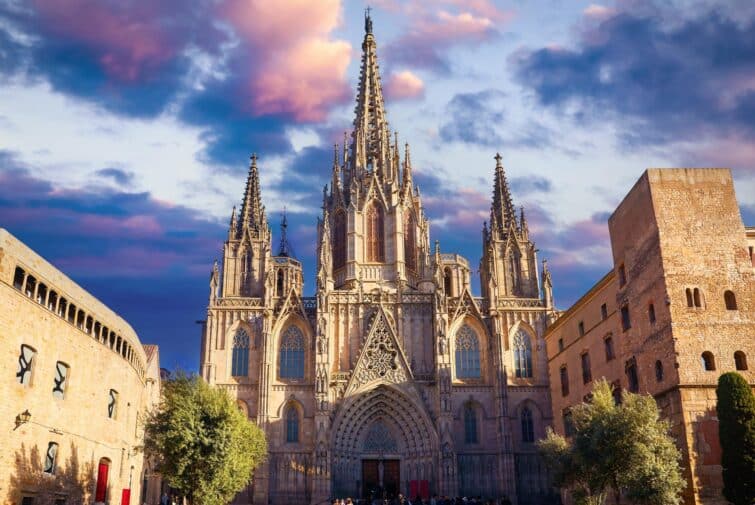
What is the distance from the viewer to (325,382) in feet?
155

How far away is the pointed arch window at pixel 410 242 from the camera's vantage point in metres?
55.4

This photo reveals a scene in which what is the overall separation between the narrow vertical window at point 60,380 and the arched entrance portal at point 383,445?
21.6 meters

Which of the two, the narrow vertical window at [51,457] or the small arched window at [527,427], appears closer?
the narrow vertical window at [51,457]

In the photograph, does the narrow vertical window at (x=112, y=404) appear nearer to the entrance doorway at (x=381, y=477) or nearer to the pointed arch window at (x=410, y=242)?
the entrance doorway at (x=381, y=477)

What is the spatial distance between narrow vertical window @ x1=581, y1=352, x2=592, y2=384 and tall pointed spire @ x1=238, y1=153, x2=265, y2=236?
2630cm

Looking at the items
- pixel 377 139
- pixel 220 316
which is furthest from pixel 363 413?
pixel 377 139

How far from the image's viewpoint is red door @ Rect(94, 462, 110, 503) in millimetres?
32125

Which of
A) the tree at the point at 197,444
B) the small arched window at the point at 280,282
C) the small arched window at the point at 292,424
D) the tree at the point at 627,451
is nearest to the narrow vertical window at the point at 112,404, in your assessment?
the tree at the point at 197,444

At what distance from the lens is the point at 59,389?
27.8 m

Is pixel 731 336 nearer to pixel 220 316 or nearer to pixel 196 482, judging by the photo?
pixel 196 482

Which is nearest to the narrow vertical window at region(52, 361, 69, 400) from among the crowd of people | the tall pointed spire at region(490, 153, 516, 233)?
the crowd of people

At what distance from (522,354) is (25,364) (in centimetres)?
3467

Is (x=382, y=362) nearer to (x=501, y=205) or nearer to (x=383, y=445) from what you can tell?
(x=383, y=445)

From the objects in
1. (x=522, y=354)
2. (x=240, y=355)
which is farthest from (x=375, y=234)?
(x=522, y=354)
